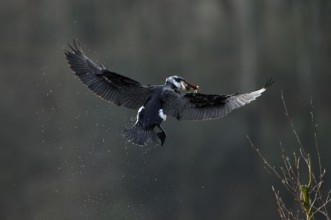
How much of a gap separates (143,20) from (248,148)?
6.33 feet

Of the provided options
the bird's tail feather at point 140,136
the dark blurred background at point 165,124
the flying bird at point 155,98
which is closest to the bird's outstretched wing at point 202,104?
the flying bird at point 155,98

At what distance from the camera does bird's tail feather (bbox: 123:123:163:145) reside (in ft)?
10.3

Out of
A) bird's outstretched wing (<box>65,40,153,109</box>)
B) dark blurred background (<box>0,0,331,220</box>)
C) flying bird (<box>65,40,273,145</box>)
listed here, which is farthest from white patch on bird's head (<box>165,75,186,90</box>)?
dark blurred background (<box>0,0,331,220</box>)

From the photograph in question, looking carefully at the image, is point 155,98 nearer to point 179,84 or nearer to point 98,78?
point 179,84

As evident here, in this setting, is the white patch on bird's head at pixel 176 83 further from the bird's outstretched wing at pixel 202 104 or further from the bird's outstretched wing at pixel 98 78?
the bird's outstretched wing at pixel 98 78

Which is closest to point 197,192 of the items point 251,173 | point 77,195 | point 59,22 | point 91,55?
point 251,173

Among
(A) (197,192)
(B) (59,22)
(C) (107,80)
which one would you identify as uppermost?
(B) (59,22)

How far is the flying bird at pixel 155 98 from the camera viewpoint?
3.28 meters

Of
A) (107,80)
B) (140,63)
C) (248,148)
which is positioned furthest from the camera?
(248,148)

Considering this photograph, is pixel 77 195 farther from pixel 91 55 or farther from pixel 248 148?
pixel 248 148

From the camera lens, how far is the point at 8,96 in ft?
24.3

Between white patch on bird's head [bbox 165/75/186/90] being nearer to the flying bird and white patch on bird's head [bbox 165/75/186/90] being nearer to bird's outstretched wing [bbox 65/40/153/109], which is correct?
the flying bird

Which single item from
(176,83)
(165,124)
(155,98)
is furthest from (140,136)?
(165,124)

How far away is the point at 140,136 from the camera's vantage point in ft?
10.4
